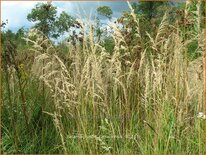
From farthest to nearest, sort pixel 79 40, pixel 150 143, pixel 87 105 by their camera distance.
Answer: pixel 79 40
pixel 87 105
pixel 150 143

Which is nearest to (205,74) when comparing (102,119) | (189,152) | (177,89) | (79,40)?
(177,89)

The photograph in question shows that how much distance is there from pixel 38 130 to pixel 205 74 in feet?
6.42

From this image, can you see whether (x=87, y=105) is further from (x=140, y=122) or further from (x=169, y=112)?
(x=169, y=112)

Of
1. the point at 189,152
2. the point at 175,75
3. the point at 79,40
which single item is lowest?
the point at 189,152

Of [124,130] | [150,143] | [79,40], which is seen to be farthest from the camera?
[79,40]

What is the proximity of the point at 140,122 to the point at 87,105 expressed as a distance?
59 cm

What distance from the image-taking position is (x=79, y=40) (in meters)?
5.64

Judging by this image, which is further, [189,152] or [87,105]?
[87,105]

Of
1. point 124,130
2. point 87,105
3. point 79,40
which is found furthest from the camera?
point 79,40

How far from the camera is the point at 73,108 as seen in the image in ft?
16.1

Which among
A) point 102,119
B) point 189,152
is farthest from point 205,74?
point 102,119

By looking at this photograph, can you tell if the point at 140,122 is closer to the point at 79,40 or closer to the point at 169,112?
the point at 169,112

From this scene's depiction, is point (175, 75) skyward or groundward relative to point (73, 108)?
skyward

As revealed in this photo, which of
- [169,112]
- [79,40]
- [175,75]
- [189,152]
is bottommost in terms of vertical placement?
[189,152]
